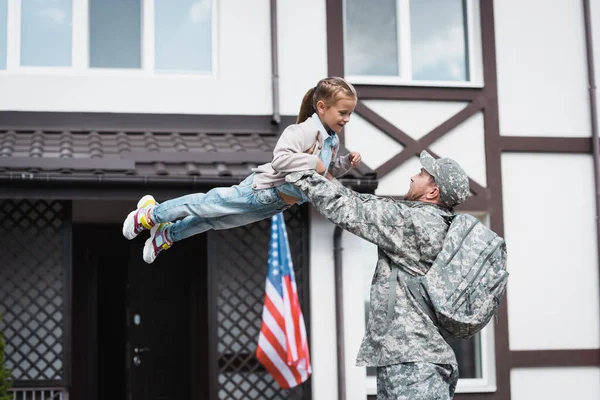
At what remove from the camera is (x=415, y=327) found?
18.2 feet

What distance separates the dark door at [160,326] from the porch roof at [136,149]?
8.14 feet

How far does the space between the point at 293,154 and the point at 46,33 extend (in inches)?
257

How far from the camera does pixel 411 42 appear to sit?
12.2 meters

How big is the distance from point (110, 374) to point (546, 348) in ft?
19.9

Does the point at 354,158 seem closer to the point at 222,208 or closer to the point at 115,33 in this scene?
the point at 222,208

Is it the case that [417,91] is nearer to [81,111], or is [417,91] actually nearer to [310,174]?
[81,111]

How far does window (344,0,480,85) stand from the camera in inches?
472

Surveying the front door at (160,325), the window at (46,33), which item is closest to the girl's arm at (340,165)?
the window at (46,33)

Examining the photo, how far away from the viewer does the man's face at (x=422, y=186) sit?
5.77 m

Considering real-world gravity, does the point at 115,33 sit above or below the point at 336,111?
above

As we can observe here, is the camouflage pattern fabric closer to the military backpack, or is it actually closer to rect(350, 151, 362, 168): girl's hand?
the military backpack

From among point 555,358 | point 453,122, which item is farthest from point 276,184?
point 555,358

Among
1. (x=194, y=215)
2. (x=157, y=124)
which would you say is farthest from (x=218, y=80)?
(x=194, y=215)

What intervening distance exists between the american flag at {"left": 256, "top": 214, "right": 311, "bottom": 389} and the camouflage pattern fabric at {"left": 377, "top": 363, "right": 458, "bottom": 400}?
4.78 m
